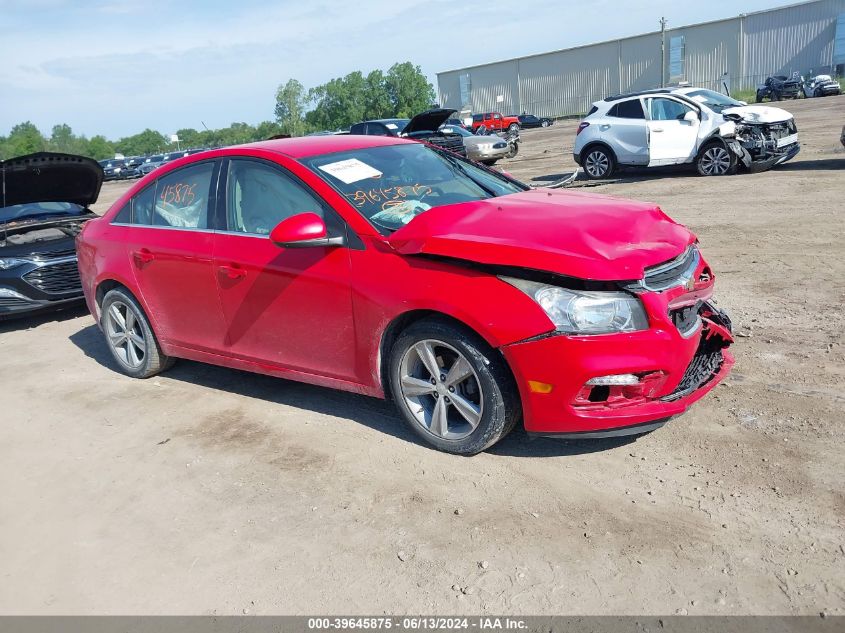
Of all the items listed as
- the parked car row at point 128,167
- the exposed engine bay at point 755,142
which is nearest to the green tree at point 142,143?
the parked car row at point 128,167

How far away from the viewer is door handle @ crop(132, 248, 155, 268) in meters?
5.43

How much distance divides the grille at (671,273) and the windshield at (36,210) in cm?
753

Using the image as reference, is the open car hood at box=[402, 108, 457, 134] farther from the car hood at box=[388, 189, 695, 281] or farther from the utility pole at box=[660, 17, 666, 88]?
the utility pole at box=[660, 17, 666, 88]

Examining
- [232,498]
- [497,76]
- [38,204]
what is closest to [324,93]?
[497,76]

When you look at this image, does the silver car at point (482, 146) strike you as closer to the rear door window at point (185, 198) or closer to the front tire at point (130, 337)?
the front tire at point (130, 337)

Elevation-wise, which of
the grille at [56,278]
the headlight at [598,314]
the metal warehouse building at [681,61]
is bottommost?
the grille at [56,278]

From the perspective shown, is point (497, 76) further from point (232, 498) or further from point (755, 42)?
point (232, 498)

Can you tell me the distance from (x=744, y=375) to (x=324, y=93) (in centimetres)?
9828

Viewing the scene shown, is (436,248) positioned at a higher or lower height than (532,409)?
higher

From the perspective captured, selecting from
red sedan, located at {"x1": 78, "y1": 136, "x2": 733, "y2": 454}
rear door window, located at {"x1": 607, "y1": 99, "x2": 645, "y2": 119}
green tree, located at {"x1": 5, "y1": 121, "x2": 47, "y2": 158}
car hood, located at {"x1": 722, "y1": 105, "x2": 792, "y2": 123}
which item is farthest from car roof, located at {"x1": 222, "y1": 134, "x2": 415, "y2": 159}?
green tree, located at {"x1": 5, "y1": 121, "x2": 47, "y2": 158}

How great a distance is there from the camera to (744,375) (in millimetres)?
4797

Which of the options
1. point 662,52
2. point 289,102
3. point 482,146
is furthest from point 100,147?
point 482,146

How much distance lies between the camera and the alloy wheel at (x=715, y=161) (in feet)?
45.6

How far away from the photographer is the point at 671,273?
3.82 meters
